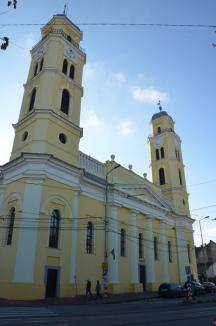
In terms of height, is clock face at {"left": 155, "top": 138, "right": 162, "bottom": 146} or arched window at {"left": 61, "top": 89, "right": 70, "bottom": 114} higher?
clock face at {"left": 155, "top": 138, "right": 162, "bottom": 146}

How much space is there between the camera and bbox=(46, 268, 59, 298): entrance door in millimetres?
22062

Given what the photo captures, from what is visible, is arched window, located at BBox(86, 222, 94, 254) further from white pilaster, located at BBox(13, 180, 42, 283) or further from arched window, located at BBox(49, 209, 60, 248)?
white pilaster, located at BBox(13, 180, 42, 283)

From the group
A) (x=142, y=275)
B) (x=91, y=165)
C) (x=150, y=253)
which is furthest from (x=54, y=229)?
(x=150, y=253)

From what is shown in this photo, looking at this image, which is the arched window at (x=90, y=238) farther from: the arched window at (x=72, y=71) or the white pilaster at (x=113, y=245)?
the arched window at (x=72, y=71)

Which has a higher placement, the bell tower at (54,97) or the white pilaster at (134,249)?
the bell tower at (54,97)

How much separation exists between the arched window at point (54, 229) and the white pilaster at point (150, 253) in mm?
14156

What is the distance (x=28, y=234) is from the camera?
21844 mm

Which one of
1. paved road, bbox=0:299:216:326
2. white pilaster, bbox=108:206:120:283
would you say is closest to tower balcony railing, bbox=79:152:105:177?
white pilaster, bbox=108:206:120:283

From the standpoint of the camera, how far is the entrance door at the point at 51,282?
22.1 m

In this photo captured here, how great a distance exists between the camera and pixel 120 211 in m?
31.9

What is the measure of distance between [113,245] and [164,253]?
36.5 ft

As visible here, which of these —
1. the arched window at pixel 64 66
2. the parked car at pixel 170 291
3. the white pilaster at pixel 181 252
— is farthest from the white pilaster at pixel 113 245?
the arched window at pixel 64 66

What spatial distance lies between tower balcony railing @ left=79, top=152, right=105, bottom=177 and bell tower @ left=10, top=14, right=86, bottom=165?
1556 mm

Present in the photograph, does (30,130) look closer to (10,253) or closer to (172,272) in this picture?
(10,253)
